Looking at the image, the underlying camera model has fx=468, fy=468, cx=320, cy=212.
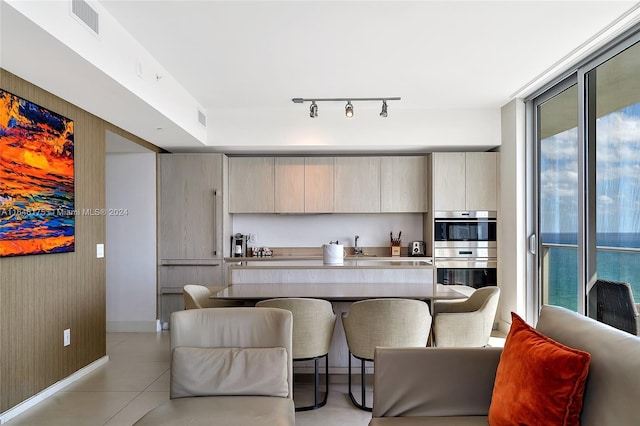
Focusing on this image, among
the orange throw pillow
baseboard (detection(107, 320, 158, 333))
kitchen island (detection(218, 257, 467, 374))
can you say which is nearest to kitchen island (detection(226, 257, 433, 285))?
kitchen island (detection(218, 257, 467, 374))

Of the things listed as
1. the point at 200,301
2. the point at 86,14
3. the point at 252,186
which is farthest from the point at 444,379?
the point at 252,186

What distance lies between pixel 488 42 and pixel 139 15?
2518mm

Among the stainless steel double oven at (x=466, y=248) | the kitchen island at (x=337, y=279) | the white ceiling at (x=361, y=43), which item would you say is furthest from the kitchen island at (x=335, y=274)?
the stainless steel double oven at (x=466, y=248)

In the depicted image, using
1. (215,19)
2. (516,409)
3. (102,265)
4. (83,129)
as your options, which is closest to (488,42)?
(215,19)

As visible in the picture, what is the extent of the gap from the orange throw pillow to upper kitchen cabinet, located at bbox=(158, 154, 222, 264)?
14.5ft

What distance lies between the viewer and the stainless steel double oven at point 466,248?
18.6 ft

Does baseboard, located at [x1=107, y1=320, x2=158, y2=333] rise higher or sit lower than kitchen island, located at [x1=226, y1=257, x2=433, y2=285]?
lower

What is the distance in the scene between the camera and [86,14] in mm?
2758

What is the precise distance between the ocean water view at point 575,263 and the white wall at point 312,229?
2259 mm

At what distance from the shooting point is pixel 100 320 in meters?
4.33

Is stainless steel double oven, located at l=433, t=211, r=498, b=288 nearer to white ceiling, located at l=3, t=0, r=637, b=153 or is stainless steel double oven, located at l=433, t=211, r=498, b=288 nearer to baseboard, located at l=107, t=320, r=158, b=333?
white ceiling, located at l=3, t=0, r=637, b=153

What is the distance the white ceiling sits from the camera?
3.02 m

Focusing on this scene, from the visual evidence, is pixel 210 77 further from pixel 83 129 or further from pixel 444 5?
pixel 444 5

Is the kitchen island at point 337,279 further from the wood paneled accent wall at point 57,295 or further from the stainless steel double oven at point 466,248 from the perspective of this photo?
the stainless steel double oven at point 466,248
